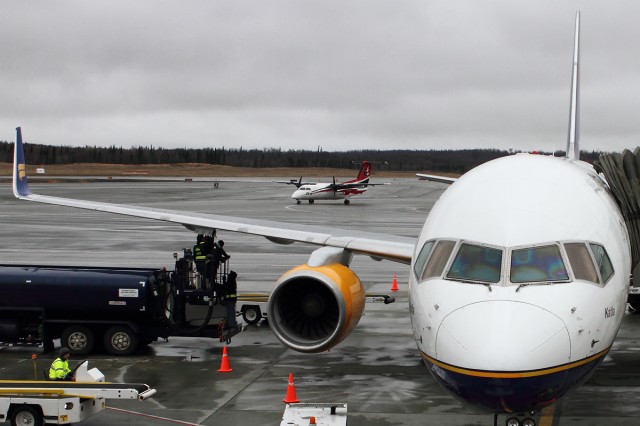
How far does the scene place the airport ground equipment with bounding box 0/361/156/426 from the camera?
14.4 meters

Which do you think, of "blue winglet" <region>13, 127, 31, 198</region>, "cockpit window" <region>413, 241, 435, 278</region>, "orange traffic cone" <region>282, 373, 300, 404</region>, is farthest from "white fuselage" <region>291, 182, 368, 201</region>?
"cockpit window" <region>413, 241, 435, 278</region>

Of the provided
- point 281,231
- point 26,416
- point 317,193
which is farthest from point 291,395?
point 317,193

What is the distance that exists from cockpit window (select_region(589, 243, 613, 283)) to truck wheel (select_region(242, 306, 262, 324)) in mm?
13676

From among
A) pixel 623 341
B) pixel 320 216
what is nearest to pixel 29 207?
pixel 320 216

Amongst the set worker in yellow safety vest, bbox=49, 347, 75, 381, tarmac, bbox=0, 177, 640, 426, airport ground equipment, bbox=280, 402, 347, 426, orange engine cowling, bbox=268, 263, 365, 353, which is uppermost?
orange engine cowling, bbox=268, 263, 365, 353

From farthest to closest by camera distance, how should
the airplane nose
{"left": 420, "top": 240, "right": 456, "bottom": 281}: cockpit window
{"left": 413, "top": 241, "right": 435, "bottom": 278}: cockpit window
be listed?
1. {"left": 413, "top": 241, "right": 435, "bottom": 278}: cockpit window
2. {"left": 420, "top": 240, "right": 456, "bottom": 281}: cockpit window
3. the airplane nose

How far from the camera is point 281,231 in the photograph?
20062mm

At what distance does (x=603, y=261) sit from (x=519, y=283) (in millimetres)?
1529

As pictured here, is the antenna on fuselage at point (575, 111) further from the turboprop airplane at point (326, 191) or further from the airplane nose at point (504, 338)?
the turboprop airplane at point (326, 191)

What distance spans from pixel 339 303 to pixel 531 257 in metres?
4.73

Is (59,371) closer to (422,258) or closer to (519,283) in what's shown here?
(422,258)

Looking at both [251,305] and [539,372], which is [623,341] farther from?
[539,372]

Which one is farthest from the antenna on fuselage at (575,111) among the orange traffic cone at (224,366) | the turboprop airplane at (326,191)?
the turboprop airplane at (326,191)

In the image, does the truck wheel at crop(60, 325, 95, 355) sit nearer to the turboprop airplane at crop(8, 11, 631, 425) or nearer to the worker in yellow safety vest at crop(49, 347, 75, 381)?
the worker in yellow safety vest at crop(49, 347, 75, 381)
